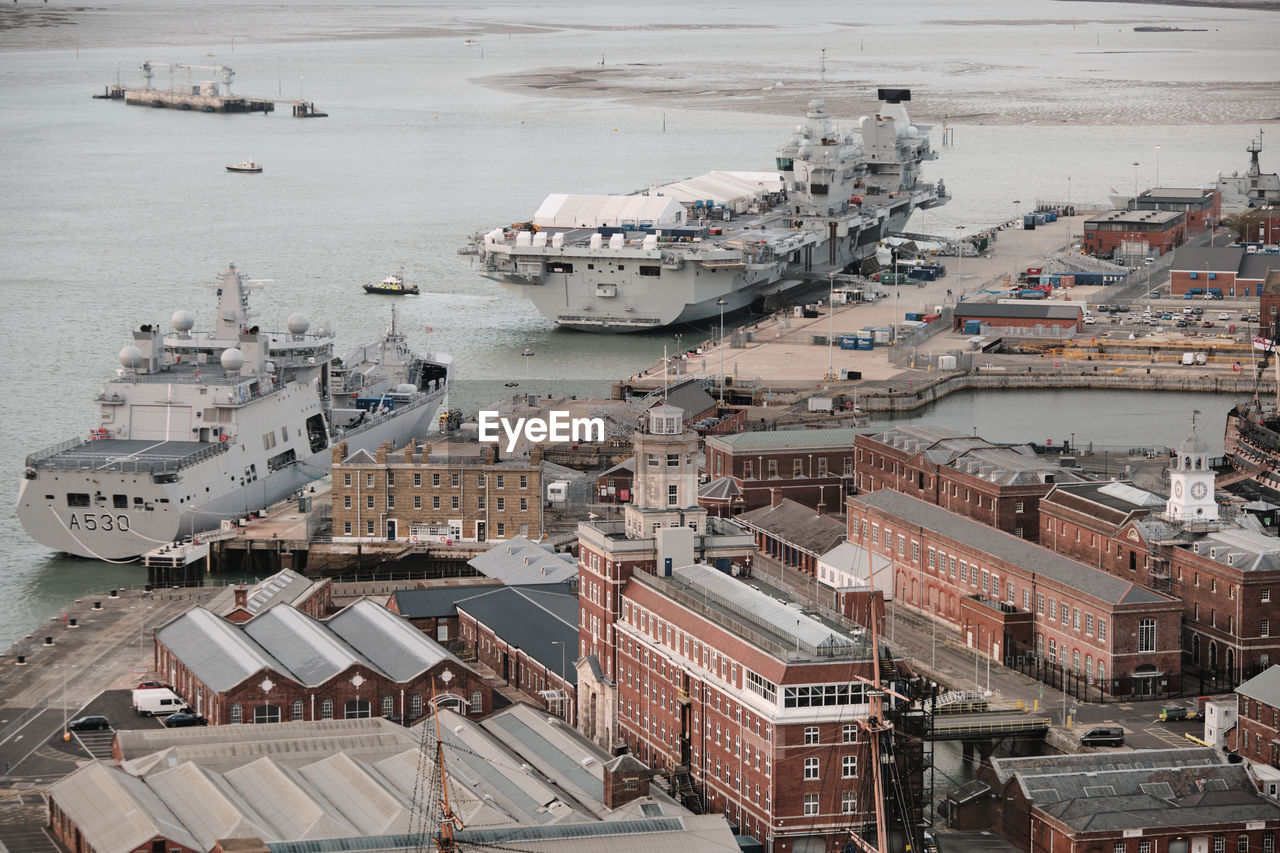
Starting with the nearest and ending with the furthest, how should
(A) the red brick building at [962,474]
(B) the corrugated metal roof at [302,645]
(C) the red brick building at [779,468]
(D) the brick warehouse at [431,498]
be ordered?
(B) the corrugated metal roof at [302,645] → (A) the red brick building at [962,474] → (D) the brick warehouse at [431,498] → (C) the red brick building at [779,468]

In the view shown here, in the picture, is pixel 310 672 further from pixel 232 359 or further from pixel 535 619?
pixel 232 359

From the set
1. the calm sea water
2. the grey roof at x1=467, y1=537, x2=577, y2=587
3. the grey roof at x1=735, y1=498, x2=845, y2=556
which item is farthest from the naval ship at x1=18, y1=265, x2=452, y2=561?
the grey roof at x1=735, y1=498, x2=845, y2=556

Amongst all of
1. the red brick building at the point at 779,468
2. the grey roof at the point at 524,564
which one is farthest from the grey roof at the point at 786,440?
the grey roof at the point at 524,564

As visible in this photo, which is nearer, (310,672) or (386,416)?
(310,672)

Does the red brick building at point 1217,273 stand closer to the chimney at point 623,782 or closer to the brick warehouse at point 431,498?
the brick warehouse at point 431,498

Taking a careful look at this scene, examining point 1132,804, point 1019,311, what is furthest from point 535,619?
point 1019,311
